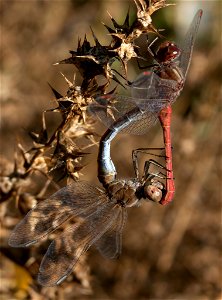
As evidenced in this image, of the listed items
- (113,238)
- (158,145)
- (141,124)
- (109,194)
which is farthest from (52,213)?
(158,145)

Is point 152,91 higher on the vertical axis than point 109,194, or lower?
higher

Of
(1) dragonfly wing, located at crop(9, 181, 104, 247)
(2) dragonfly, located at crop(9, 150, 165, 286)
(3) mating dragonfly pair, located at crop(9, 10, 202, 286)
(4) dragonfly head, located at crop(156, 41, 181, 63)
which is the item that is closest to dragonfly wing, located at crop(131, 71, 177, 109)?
(3) mating dragonfly pair, located at crop(9, 10, 202, 286)

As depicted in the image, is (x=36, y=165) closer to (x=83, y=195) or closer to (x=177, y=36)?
(x=83, y=195)

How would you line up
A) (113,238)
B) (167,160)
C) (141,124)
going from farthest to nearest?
(167,160) < (113,238) < (141,124)

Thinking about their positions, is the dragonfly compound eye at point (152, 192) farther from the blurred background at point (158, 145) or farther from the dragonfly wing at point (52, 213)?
the blurred background at point (158, 145)

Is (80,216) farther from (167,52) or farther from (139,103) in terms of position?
(167,52)

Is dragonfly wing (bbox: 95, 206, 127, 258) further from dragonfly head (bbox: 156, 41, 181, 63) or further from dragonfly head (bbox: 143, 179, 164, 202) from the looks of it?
dragonfly head (bbox: 156, 41, 181, 63)
